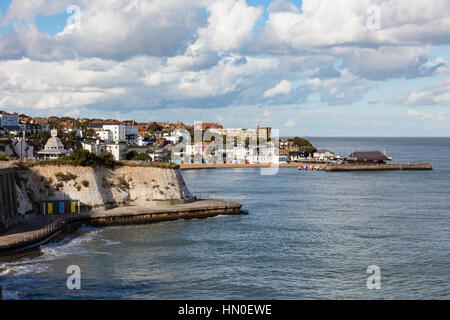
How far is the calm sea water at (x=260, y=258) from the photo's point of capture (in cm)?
2752

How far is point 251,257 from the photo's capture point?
34812 millimetres

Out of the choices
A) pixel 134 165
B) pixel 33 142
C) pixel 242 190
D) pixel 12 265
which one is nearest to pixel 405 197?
pixel 242 190

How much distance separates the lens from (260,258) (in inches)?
1359

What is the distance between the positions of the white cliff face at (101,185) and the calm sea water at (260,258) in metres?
6.66

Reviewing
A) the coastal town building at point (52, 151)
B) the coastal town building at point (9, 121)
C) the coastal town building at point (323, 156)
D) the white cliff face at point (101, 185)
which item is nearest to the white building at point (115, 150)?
the coastal town building at point (9, 121)

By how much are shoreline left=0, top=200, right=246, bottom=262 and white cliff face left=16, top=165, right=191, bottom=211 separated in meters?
1.94

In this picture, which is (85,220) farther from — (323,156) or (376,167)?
(323,156)

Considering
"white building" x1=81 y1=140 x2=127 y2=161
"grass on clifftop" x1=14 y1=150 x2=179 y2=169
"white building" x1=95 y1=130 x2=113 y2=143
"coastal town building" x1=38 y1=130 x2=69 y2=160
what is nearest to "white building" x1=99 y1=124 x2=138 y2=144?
"white building" x1=95 y1=130 x2=113 y2=143

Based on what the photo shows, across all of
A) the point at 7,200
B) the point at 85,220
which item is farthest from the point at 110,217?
the point at 7,200

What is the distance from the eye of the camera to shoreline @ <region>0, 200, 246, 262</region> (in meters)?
34.3

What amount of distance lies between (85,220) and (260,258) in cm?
1873

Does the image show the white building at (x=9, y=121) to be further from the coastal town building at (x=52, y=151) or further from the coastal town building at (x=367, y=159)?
the coastal town building at (x=367, y=159)

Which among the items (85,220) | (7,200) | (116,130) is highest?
(116,130)
